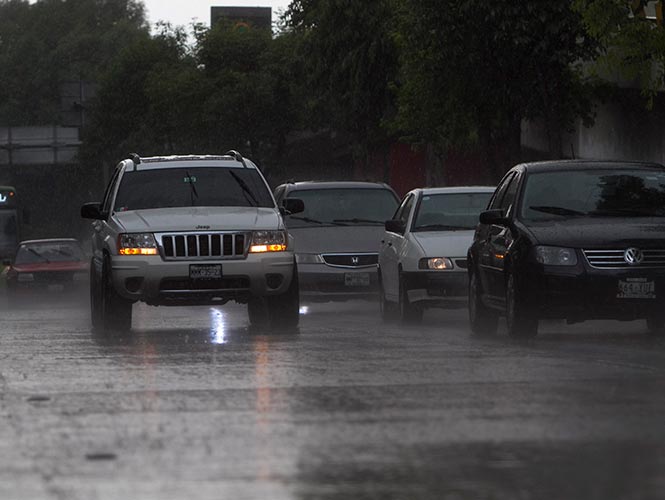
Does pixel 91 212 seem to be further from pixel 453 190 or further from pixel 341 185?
pixel 341 185

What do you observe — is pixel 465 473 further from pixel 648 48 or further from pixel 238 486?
pixel 648 48

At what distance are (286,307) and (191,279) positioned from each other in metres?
1.12

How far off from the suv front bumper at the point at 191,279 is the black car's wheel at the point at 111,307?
315mm

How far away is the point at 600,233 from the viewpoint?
15555 mm

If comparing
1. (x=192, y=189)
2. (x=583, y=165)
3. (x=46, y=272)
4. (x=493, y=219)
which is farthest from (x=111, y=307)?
(x=46, y=272)

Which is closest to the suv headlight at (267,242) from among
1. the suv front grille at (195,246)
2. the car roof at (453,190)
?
the suv front grille at (195,246)

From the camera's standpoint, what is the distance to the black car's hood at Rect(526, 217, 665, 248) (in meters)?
15.4

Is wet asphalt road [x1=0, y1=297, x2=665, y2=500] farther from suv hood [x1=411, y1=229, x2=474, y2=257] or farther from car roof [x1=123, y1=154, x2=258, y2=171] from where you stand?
suv hood [x1=411, y1=229, x2=474, y2=257]

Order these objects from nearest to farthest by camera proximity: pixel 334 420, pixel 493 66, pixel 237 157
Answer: pixel 334 420 < pixel 237 157 < pixel 493 66

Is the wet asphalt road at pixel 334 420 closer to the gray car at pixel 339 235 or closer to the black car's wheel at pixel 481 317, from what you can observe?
the black car's wheel at pixel 481 317

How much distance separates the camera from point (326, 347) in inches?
570

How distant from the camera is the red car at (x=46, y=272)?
40969 millimetres

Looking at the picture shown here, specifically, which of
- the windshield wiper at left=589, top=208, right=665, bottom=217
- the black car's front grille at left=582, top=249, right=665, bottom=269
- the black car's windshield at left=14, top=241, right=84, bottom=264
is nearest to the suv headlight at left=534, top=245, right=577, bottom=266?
the black car's front grille at left=582, top=249, right=665, bottom=269

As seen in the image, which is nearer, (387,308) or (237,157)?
(237,157)
